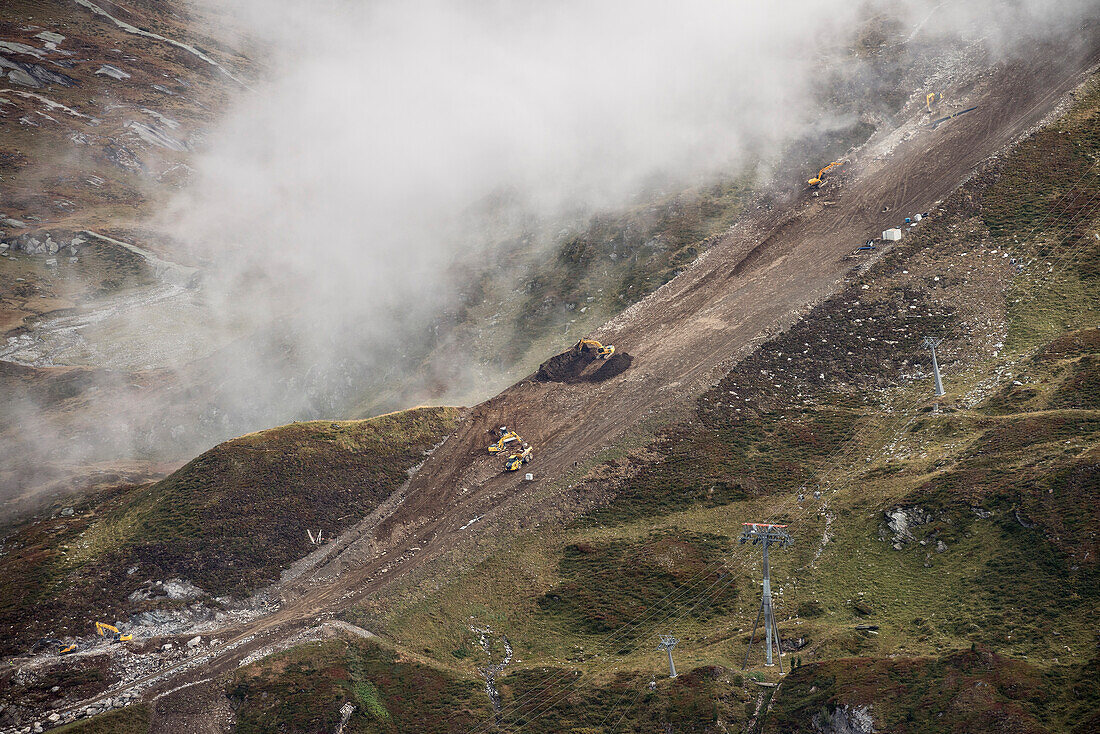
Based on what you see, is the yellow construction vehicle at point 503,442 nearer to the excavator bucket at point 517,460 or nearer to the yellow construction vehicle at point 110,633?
the excavator bucket at point 517,460

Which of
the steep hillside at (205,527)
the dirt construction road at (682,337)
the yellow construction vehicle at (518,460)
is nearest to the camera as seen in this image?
the steep hillside at (205,527)

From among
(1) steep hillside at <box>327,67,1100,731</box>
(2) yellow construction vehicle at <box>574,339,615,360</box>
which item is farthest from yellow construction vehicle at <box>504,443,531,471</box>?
(2) yellow construction vehicle at <box>574,339,615,360</box>

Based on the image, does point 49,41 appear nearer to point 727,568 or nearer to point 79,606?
point 79,606

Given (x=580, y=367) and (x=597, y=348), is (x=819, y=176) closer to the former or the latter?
(x=597, y=348)

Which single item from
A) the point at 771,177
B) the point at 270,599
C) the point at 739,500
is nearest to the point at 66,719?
the point at 270,599

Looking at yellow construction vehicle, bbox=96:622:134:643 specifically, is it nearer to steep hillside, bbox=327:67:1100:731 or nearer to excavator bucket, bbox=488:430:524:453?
steep hillside, bbox=327:67:1100:731

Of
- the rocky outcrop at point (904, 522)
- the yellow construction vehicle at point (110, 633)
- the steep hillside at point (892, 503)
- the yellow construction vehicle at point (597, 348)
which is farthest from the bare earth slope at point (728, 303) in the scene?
the rocky outcrop at point (904, 522)
